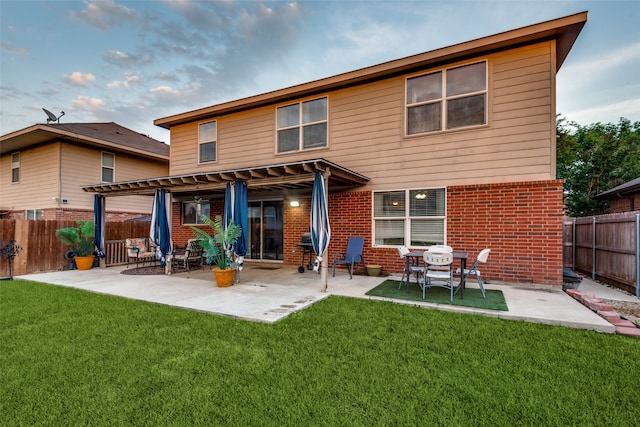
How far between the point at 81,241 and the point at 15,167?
8262mm

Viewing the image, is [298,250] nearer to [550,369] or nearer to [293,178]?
[293,178]

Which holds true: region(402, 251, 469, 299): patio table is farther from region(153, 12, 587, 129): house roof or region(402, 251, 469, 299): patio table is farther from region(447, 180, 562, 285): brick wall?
region(153, 12, 587, 129): house roof

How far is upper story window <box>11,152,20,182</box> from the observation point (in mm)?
13422

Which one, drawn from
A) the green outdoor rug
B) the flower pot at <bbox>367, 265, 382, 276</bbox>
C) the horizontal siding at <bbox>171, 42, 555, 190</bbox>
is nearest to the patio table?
the green outdoor rug

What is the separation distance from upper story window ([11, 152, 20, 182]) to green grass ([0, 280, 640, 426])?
13429 mm

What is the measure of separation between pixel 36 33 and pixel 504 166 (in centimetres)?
1552

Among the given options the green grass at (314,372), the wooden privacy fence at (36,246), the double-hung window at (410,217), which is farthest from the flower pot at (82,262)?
the double-hung window at (410,217)

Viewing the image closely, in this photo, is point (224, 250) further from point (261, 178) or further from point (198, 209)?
point (198, 209)

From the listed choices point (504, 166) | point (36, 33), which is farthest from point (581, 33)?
point (36, 33)

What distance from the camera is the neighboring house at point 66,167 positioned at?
1162 cm

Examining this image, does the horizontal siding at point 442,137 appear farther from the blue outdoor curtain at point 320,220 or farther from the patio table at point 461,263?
the blue outdoor curtain at point 320,220

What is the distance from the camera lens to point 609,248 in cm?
670

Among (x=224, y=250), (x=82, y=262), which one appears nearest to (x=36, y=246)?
(x=82, y=262)

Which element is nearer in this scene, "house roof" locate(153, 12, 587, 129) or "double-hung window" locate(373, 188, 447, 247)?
"house roof" locate(153, 12, 587, 129)
